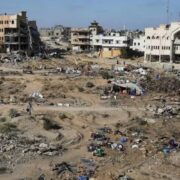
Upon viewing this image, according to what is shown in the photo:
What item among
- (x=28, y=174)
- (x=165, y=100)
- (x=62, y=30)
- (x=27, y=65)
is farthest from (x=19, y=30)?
(x=28, y=174)

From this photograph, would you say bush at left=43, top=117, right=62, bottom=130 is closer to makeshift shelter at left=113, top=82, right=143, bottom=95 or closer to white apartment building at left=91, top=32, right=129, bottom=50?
makeshift shelter at left=113, top=82, right=143, bottom=95

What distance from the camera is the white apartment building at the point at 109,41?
320 feet

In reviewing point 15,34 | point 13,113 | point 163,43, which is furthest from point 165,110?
point 15,34

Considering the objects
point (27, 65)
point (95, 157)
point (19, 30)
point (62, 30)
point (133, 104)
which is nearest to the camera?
point (95, 157)

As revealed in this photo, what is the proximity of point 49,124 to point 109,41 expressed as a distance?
64.4 m

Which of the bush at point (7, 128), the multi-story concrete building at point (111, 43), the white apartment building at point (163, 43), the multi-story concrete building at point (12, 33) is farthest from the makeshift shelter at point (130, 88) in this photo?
the multi-story concrete building at point (111, 43)

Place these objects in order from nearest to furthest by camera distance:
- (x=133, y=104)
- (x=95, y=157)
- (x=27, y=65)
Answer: (x=95, y=157) < (x=133, y=104) < (x=27, y=65)

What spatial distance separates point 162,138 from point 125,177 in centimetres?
869

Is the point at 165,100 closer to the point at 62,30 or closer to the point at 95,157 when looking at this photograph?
the point at 95,157

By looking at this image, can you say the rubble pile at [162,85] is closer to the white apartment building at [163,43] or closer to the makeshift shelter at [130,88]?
the makeshift shelter at [130,88]

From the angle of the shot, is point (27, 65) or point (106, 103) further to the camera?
point (27, 65)

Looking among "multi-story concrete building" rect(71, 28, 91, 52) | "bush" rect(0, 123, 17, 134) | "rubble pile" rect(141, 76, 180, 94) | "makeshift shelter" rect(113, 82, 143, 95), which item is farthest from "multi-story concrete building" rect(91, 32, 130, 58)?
"bush" rect(0, 123, 17, 134)

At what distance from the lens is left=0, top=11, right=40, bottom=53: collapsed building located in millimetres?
90375

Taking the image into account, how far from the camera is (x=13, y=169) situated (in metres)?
27.7
